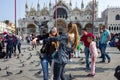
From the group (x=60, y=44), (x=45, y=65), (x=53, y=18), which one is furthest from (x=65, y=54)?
(x=53, y=18)

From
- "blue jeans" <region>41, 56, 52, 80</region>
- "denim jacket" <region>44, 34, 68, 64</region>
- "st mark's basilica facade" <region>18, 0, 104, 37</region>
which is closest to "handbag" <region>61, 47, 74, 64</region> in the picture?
"denim jacket" <region>44, 34, 68, 64</region>

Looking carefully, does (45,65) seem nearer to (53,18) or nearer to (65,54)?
(65,54)

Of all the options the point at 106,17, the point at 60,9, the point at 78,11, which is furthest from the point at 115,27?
the point at 60,9

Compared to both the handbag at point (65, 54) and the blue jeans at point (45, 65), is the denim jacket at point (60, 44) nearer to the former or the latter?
the handbag at point (65, 54)

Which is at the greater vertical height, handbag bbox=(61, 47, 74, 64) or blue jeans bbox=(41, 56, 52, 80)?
handbag bbox=(61, 47, 74, 64)

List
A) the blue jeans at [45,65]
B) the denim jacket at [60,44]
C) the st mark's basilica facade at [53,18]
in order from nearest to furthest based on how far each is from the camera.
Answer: the denim jacket at [60,44] < the blue jeans at [45,65] < the st mark's basilica facade at [53,18]

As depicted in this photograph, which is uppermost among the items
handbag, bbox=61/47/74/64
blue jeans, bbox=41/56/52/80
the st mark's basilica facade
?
the st mark's basilica facade

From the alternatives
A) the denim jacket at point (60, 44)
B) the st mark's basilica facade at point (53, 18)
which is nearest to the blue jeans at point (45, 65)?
the denim jacket at point (60, 44)

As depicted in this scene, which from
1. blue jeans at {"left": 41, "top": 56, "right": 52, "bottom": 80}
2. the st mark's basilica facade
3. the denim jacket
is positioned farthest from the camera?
the st mark's basilica facade

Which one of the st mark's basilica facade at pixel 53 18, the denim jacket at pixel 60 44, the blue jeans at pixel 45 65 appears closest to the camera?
the denim jacket at pixel 60 44

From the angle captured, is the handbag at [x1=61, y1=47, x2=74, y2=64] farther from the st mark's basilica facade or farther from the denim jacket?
the st mark's basilica facade

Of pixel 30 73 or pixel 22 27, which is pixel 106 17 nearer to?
pixel 22 27

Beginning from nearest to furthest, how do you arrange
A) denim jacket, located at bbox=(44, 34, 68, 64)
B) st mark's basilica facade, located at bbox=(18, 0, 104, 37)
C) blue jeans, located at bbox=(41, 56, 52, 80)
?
1. denim jacket, located at bbox=(44, 34, 68, 64)
2. blue jeans, located at bbox=(41, 56, 52, 80)
3. st mark's basilica facade, located at bbox=(18, 0, 104, 37)

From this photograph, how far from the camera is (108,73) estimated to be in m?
8.98
